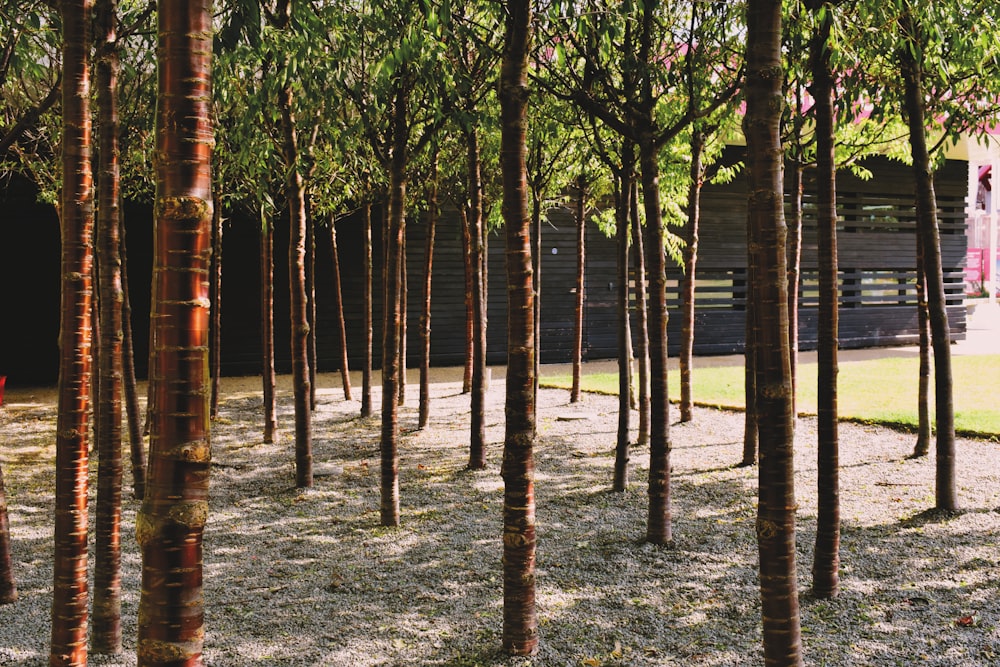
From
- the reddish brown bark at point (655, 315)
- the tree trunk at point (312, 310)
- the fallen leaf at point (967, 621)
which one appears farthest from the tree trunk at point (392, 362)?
the tree trunk at point (312, 310)

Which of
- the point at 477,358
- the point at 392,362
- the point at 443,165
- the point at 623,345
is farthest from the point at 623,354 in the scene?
the point at 443,165

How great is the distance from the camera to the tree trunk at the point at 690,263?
7.97m

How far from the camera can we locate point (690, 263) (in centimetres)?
944

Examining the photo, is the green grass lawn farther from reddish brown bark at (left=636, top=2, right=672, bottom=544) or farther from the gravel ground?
reddish brown bark at (left=636, top=2, right=672, bottom=544)

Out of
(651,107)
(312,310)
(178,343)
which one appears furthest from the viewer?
(312,310)

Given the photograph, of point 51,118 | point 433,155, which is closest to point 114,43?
point 433,155

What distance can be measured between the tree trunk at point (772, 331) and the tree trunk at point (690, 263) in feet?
15.8

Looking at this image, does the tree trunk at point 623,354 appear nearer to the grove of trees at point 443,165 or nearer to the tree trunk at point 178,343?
the grove of trees at point 443,165

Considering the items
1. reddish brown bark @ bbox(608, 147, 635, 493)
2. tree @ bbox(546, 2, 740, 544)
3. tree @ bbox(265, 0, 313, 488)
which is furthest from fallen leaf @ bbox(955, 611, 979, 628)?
tree @ bbox(265, 0, 313, 488)

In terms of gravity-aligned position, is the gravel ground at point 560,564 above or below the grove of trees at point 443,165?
below

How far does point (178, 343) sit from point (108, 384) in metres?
2.31

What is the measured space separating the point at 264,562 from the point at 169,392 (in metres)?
3.85

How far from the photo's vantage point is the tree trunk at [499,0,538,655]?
3770 millimetres

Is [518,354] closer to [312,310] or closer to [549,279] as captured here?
[312,310]
